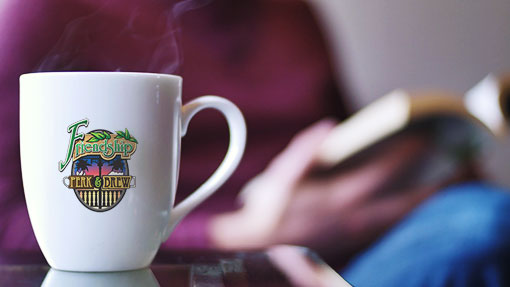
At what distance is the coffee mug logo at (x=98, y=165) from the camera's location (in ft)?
1.44

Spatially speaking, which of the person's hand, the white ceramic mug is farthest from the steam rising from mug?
the white ceramic mug

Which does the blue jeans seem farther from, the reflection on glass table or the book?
the reflection on glass table

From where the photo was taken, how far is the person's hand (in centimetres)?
106

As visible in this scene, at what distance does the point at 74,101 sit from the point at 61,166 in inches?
1.7

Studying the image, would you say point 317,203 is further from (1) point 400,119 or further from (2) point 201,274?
(2) point 201,274

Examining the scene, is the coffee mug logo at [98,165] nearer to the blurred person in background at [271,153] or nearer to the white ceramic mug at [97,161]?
the white ceramic mug at [97,161]

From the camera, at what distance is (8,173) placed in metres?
0.98

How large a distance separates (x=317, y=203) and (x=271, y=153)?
200 millimetres

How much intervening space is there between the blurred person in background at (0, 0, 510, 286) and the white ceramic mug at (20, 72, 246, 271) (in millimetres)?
190

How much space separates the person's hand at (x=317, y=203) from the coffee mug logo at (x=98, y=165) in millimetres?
584

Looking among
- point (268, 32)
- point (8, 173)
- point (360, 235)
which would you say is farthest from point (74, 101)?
point (268, 32)

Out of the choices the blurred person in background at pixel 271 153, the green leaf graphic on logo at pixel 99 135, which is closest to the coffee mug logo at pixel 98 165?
the green leaf graphic on logo at pixel 99 135

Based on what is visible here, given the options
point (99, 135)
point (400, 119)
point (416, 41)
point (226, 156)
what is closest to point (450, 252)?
point (400, 119)

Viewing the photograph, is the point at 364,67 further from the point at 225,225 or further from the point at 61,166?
the point at 61,166
